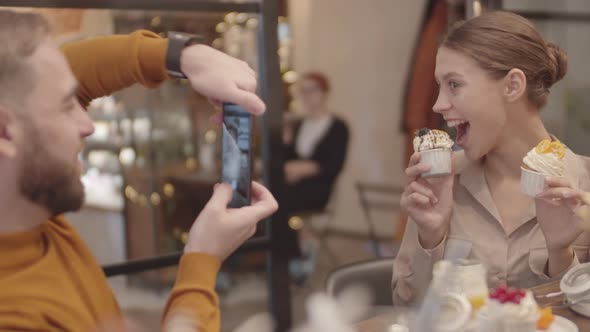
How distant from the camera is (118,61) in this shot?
1174mm

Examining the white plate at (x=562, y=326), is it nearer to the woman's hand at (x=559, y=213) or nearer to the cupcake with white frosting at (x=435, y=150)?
the woman's hand at (x=559, y=213)

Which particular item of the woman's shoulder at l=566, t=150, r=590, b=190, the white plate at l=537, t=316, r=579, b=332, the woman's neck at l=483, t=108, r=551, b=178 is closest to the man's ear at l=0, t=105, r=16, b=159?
the white plate at l=537, t=316, r=579, b=332

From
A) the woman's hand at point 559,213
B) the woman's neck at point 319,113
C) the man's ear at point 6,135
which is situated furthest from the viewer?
the woman's neck at point 319,113

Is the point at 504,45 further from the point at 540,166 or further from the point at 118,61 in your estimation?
the point at 118,61

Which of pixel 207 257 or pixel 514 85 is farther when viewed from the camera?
pixel 514 85

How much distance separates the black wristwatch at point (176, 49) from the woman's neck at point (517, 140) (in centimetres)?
76

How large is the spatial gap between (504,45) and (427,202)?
373 millimetres

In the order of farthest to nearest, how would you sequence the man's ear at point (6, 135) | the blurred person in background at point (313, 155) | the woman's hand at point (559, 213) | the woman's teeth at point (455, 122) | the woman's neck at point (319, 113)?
the woman's neck at point (319, 113)
the blurred person in background at point (313, 155)
the woman's teeth at point (455, 122)
the woman's hand at point (559, 213)
the man's ear at point (6, 135)

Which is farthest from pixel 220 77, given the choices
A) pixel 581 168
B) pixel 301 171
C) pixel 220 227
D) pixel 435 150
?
pixel 301 171

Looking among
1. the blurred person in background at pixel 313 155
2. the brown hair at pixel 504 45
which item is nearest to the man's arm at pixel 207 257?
the brown hair at pixel 504 45

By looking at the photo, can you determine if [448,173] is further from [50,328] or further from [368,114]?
[368,114]

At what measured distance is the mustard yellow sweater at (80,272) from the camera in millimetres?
899

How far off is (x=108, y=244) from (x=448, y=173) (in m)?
1.47

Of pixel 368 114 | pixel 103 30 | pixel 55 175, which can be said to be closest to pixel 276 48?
pixel 103 30
